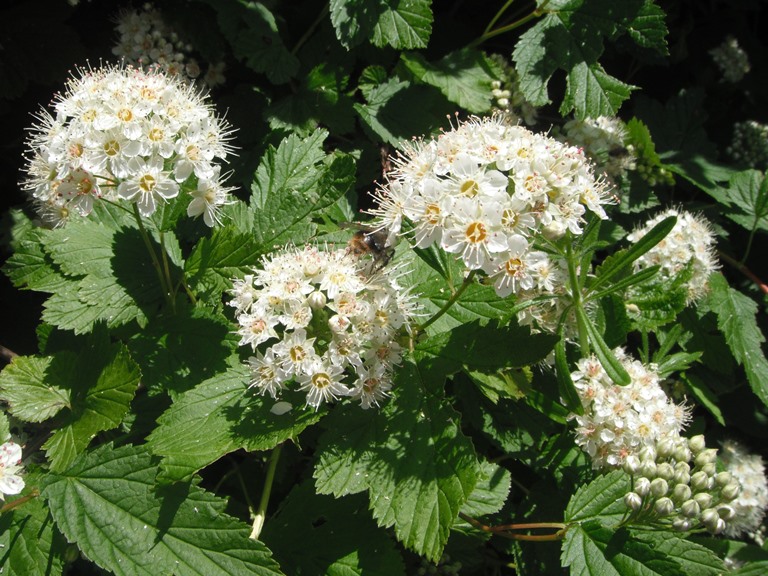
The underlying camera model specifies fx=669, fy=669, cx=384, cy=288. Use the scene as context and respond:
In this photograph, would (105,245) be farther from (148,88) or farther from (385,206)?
(385,206)

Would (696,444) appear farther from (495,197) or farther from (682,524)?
(495,197)

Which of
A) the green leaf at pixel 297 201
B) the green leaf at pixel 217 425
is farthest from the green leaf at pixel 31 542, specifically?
the green leaf at pixel 297 201

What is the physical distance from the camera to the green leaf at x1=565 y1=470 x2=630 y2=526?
2.35 m

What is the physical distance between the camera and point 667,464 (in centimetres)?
235

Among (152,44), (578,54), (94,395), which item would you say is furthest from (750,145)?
(94,395)

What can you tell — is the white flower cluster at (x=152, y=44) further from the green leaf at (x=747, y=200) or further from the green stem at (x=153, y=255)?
the green leaf at (x=747, y=200)

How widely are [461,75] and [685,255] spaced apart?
1380 millimetres

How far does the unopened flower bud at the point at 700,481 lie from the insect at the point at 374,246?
130 centimetres

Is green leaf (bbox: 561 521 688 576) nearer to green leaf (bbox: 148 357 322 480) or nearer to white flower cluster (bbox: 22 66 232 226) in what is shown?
green leaf (bbox: 148 357 322 480)

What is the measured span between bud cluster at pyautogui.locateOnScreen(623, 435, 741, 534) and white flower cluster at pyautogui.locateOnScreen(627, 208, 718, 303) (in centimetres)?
95

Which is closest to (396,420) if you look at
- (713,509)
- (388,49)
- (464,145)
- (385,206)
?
(385,206)

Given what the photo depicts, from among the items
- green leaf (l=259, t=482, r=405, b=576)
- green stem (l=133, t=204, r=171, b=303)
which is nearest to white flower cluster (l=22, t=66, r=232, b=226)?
green stem (l=133, t=204, r=171, b=303)

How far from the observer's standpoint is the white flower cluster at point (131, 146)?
2111mm

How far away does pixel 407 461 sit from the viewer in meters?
2.04
